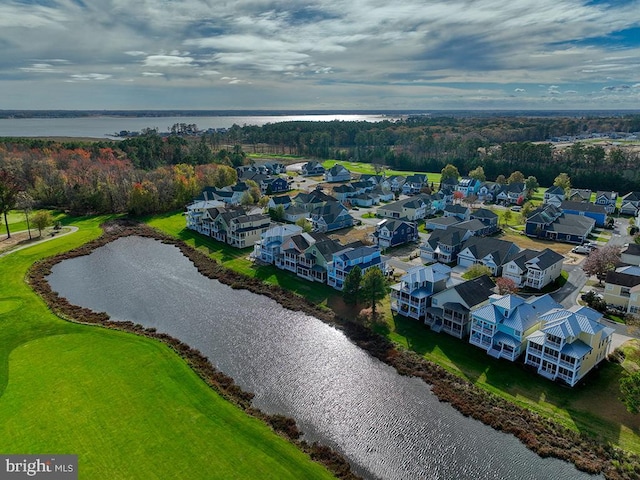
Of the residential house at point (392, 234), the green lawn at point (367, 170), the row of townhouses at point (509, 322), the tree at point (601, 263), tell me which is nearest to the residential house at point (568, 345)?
the row of townhouses at point (509, 322)

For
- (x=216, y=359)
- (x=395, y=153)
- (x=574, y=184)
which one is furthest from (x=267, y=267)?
(x=395, y=153)

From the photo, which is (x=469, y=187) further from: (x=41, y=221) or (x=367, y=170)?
(x=41, y=221)

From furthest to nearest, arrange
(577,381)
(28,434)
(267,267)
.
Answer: (267,267) < (577,381) < (28,434)

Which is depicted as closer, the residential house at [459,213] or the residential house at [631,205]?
the residential house at [459,213]

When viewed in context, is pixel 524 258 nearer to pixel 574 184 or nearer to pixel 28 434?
pixel 28 434

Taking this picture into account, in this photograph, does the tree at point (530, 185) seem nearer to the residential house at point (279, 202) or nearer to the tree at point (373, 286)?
the residential house at point (279, 202)

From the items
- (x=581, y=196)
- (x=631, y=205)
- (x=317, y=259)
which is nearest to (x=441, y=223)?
(x=317, y=259)

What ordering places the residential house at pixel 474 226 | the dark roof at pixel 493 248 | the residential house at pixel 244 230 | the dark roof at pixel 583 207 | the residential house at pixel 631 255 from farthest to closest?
the dark roof at pixel 583 207, the residential house at pixel 474 226, the residential house at pixel 244 230, the dark roof at pixel 493 248, the residential house at pixel 631 255
